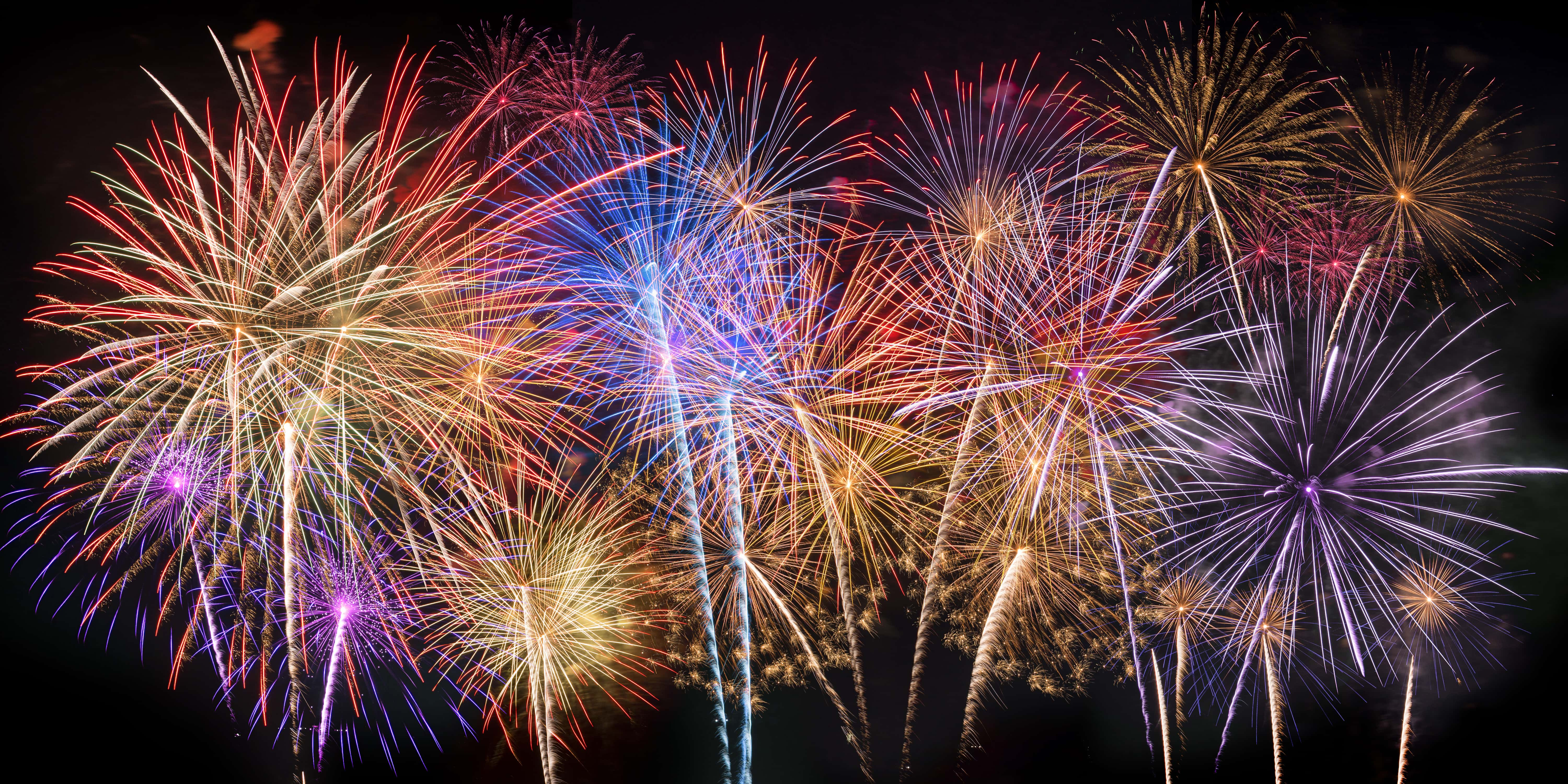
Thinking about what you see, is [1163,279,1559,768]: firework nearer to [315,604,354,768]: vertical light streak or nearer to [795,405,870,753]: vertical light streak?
[795,405,870,753]: vertical light streak

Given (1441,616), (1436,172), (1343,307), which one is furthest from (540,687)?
(1436,172)

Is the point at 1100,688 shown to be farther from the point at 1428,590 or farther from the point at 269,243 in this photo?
the point at 269,243

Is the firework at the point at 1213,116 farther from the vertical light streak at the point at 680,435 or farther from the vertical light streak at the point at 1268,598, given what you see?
the vertical light streak at the point at 680,435

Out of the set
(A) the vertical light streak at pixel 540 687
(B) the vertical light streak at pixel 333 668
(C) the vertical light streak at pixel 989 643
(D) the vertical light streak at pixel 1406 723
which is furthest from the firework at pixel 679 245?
(D) the vertical light streak at pixel 1406 723

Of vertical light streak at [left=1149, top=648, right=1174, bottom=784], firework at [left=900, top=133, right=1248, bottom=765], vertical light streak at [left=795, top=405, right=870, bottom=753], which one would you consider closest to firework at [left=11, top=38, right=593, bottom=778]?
vertical light streak at [left=795, top=405, right=870, bottom=753]

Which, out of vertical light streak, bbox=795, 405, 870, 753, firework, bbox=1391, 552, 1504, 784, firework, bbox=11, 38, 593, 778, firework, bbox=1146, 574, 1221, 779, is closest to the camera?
firework, bbox=11, 38, 593, 778

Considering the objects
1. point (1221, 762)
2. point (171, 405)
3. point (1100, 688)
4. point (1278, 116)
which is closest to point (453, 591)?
point (171, 405)

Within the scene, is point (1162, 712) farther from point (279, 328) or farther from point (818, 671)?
point (279, 328)
